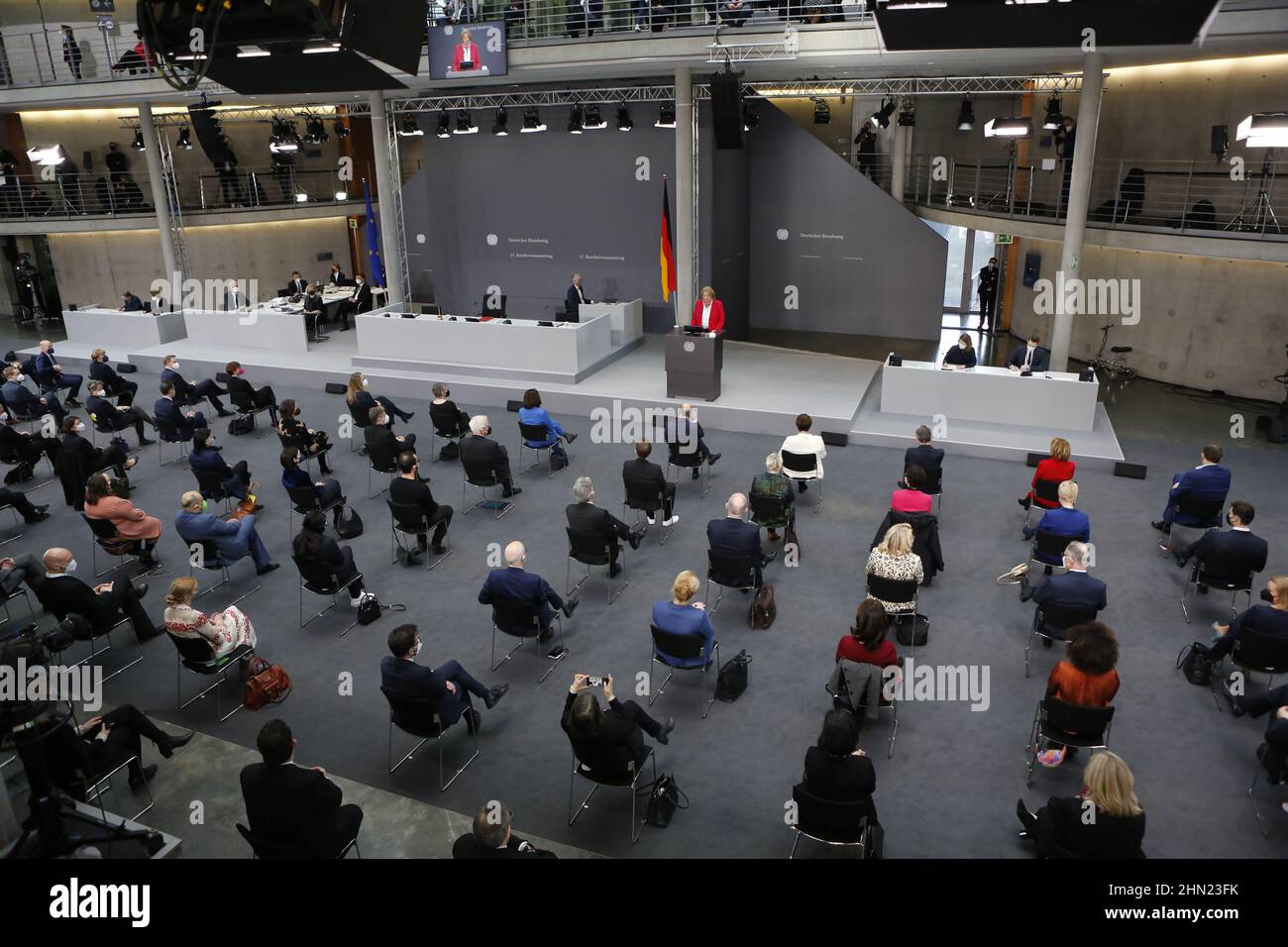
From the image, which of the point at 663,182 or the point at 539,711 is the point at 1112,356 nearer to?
the point at 663,182

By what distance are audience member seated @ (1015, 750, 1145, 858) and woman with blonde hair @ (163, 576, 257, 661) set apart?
5.38m

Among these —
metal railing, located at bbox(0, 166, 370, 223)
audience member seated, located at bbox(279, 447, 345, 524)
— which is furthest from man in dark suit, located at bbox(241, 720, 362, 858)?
metal railing, located at bbox(0, 166, 370, 223)

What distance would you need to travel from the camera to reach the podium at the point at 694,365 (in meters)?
12.7

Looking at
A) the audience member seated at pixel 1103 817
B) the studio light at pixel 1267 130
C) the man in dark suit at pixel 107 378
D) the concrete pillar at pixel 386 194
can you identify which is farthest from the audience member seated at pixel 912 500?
the concrete pillar at pixel 386 194

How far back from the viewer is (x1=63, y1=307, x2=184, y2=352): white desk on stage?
17.5m

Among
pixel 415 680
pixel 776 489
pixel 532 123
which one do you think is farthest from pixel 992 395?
pixel 532 123

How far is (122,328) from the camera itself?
17719mm

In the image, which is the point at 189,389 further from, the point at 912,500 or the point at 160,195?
the point at 912,500

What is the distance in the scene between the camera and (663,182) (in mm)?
16328

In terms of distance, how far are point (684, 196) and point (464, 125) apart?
5211 mm

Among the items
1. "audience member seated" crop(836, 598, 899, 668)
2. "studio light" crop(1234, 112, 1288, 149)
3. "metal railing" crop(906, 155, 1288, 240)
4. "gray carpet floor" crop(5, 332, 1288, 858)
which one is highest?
"studio light" crop(1234, 112, 1288, 149)

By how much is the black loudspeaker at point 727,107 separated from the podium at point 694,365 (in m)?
3.16

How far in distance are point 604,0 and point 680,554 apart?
366 inches

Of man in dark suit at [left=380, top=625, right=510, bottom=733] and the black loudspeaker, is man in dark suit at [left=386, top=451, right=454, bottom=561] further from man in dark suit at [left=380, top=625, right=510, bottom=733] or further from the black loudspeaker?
the black loudspeaker
